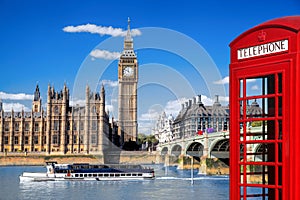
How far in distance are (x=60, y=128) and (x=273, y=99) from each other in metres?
60.4

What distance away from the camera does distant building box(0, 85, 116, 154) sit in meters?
62.6

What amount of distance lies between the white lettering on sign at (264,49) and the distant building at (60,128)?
5754 cm

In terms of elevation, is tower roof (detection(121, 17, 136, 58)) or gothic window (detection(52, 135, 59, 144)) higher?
tower roof (detection(121, 17, 136, 58))

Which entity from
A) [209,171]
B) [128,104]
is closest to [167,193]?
[209,171]

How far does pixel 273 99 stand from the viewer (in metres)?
5.08

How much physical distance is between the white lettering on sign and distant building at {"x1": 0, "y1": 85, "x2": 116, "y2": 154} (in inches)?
2265

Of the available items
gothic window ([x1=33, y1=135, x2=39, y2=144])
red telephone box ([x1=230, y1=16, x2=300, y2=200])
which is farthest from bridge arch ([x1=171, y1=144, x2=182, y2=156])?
red telephone box ([x1=230, y1=16, x2=300, y2=200])

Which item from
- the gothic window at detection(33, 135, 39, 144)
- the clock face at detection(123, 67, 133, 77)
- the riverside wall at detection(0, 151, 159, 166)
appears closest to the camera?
the riverside wall at detection(0, 151, 159, 166)

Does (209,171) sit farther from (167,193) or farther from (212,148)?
(167,193)

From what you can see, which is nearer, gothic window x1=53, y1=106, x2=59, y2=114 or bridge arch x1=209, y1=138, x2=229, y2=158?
bridge arch x1=209, y1=138, x2=229, y2=158

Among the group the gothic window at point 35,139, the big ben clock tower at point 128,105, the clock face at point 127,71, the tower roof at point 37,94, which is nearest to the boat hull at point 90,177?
the gothic window at point 35,139

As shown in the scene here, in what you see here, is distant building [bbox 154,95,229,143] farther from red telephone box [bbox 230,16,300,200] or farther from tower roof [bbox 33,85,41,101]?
red telephone box [bbox 230,16,300,200]

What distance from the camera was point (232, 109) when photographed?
5.23 metres

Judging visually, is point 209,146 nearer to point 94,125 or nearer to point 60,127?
point 94,125
